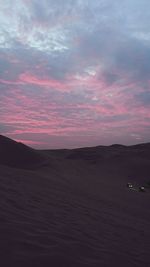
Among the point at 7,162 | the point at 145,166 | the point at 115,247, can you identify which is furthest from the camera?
the point at 145,166

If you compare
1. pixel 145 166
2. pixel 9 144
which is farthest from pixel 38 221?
pixel 145 166

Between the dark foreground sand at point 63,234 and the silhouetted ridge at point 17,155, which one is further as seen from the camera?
the silhouetted ridge at point 17,155

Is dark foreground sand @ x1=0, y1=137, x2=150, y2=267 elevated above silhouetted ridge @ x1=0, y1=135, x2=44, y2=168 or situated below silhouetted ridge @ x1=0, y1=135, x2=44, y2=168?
below

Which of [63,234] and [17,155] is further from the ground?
[17,155]

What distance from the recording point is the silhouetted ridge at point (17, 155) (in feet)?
54.6

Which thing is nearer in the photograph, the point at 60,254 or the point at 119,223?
the point at 60,254

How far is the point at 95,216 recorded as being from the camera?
281 inches

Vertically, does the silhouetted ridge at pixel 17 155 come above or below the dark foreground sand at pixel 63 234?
above

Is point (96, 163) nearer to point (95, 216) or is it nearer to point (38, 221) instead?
point (95, 216)

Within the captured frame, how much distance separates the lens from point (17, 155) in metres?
17.4

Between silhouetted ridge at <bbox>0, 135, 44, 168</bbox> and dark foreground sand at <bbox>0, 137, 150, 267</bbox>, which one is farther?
silhouetted ridge at <bbox>0, 135, 44, 168</bbox>

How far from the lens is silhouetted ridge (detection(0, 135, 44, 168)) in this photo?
16.6 meters

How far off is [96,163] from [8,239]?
18.0 meters

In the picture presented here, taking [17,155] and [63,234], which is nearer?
[63,234]
